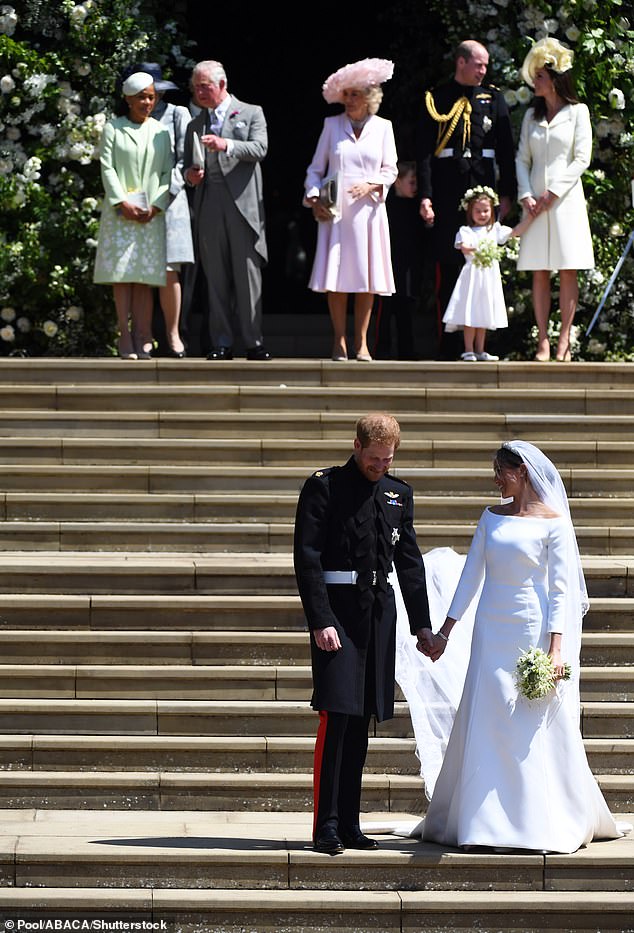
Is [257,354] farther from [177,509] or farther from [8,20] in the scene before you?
[8,20]

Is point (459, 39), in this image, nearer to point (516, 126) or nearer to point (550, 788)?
point (516, 126)

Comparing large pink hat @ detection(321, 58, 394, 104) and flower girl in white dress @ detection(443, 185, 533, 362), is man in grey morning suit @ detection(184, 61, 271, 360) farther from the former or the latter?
flower girl in white dress @ detection(443, 185, 533, 362)

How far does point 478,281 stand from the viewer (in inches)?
464

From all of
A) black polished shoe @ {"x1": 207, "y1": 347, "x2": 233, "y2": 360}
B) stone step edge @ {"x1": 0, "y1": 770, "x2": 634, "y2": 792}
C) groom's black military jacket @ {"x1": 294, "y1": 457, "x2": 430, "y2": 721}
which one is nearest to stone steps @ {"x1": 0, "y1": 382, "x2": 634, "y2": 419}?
black polished shoe @ {"x1": 207, "y1": 347, "x2": 233, "y2": 360}

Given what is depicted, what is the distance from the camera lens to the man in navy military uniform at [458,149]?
12047 mm

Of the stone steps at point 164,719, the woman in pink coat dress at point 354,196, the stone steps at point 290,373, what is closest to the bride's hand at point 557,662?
the stone steps at point 164,719

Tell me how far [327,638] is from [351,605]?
7.9 inches

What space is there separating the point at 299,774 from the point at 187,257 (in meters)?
4.83

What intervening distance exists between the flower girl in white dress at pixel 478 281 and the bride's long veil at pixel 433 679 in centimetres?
370

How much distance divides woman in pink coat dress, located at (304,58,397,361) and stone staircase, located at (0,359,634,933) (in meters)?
0.85

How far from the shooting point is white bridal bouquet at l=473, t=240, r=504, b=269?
11.8m

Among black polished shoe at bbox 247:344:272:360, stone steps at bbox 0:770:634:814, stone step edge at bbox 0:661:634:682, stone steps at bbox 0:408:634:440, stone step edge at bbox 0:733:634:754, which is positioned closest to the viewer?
stone steps at bbox 0:770:634:814

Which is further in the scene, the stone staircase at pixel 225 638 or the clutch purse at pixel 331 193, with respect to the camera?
the clutch purse at pixel 331 193

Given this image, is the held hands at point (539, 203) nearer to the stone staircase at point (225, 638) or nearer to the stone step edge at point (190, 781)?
the stone staircase at point (225, 638)
